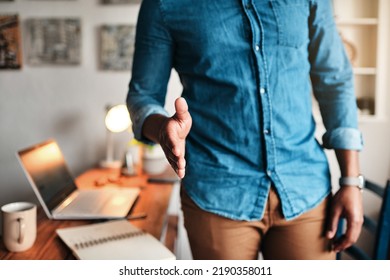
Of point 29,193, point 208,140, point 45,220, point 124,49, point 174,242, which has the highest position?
point 124,49

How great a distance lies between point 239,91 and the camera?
53 cm

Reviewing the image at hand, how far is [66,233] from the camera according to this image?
688 mm

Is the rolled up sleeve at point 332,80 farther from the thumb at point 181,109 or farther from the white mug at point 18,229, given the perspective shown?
the white mug at point 18,229

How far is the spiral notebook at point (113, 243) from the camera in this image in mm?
587

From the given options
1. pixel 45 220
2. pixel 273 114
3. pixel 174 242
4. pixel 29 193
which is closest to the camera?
pixel 273 114

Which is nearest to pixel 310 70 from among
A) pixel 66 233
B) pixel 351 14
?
pixel 66 233

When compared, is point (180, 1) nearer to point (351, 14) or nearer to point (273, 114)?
point (273, 114)

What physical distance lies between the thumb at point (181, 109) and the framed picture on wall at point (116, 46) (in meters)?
1.04

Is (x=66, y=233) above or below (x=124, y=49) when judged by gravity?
below

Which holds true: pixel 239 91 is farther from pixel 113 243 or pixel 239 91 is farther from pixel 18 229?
pixel 18 229

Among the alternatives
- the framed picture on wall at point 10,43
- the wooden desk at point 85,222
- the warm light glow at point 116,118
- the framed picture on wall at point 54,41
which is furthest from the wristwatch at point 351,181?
the framed picture on wall at point 10,43

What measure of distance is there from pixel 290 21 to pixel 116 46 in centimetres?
94

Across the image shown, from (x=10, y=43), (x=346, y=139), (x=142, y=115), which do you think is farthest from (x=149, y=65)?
(x=10, y=43)

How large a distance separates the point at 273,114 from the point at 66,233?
0.42 meters
